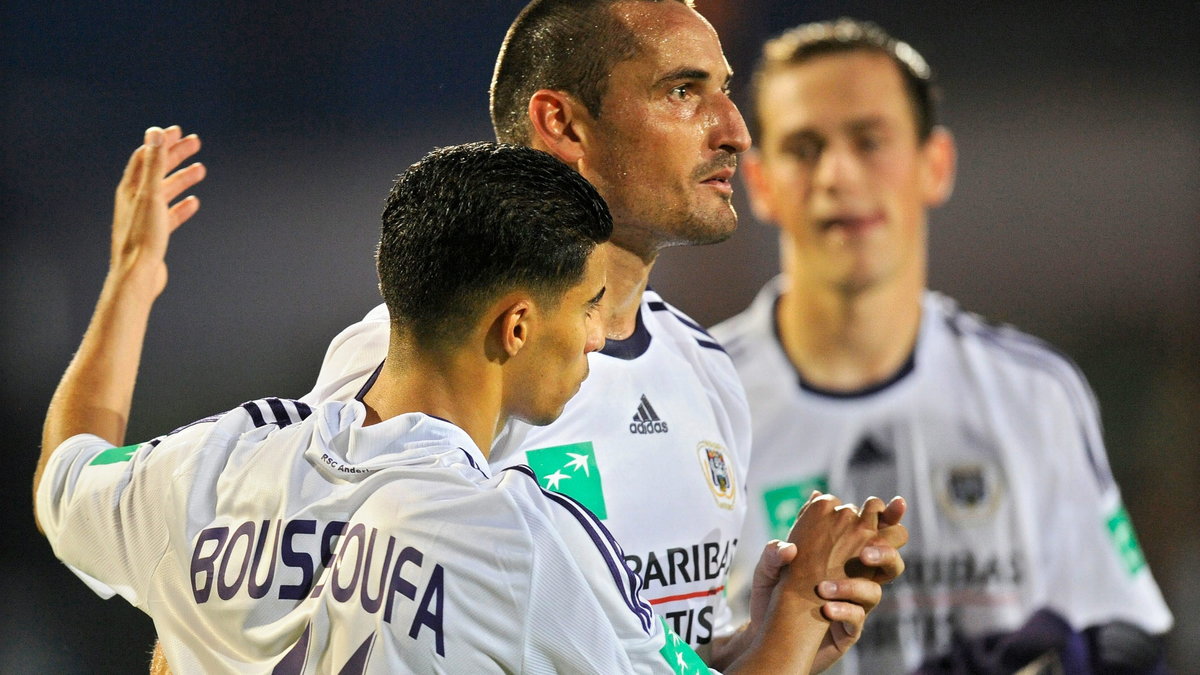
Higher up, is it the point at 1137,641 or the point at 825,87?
the point at 825,87

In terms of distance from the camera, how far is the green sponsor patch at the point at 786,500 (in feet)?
12.3

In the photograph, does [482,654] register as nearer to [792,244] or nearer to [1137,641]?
[792,244]

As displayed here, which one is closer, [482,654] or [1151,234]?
[482,654]

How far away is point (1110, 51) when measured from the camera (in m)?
3.86

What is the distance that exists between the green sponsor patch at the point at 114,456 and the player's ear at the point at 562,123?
89 cm

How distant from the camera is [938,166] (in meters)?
3.85

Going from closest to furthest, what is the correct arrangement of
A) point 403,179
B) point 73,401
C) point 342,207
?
point 403,179 → point 73,401 → point 342,207

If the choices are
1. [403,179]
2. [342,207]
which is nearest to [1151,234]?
[342,207]

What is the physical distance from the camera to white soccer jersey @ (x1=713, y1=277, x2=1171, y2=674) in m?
3.71

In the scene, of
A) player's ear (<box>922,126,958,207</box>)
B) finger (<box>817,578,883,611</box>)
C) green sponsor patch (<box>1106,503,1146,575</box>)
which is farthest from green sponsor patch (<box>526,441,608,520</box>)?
green sponsor patch (<box>1106,503,1146,575</box>)

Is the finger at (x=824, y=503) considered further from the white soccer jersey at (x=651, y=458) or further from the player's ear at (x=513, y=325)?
the player's ear at (x=513, y=325)

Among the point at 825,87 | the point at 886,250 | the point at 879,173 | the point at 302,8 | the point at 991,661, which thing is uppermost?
the point at 302,8

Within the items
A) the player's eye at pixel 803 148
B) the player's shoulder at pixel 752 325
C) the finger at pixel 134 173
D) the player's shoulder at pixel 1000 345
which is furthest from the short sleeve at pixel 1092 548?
the finger at pixel 134 173

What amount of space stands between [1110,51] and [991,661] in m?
2.02
